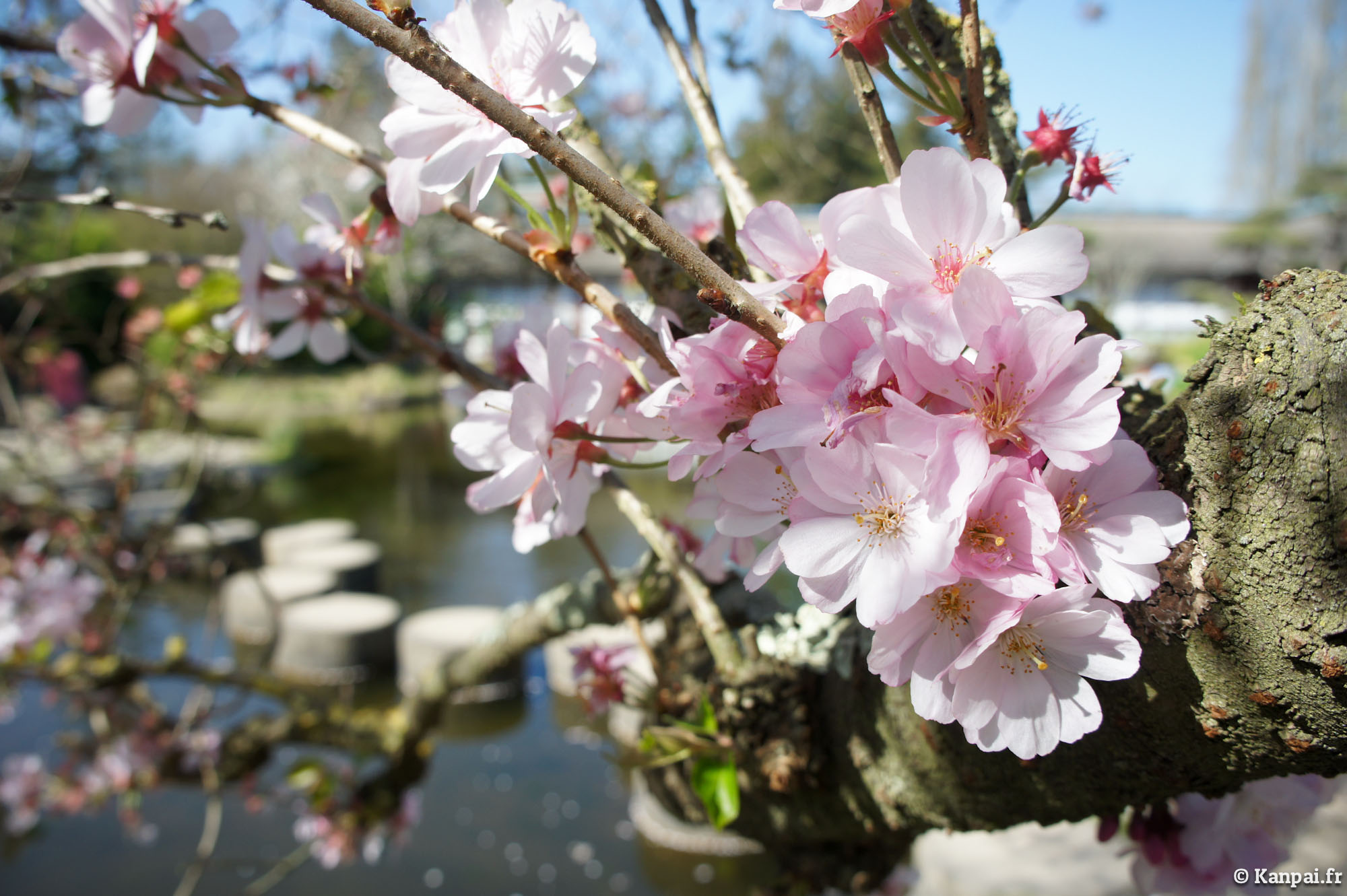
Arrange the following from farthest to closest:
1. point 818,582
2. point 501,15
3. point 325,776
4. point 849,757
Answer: point 325,776 < point 849,757 < point 501,15 < point 818,582

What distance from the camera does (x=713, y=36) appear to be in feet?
5.21

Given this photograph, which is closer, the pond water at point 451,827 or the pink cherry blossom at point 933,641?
the pink cherry blossom at point 933,641

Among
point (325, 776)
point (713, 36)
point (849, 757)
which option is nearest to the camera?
point (849, 757)

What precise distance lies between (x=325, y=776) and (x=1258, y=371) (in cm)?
197

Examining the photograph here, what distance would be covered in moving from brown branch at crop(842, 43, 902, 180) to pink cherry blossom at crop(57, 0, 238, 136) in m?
0.60

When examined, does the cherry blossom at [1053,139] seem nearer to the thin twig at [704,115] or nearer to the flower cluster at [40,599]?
the thin twig at [704,115]

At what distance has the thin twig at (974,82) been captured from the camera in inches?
21.6

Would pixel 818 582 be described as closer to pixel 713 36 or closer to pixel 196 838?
pixel 713 36

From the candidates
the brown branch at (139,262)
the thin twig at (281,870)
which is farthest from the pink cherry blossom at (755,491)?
the thin twig at (281,870)

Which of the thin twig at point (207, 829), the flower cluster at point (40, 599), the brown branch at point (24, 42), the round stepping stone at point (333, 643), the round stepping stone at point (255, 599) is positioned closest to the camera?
the brown branch at point (24, 42)

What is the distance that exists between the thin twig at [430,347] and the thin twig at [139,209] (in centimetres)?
14

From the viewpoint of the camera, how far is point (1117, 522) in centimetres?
48

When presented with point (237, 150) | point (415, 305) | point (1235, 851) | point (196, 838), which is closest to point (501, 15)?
point (1235, 851)

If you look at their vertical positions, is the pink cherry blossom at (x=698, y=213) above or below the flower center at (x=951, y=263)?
below
